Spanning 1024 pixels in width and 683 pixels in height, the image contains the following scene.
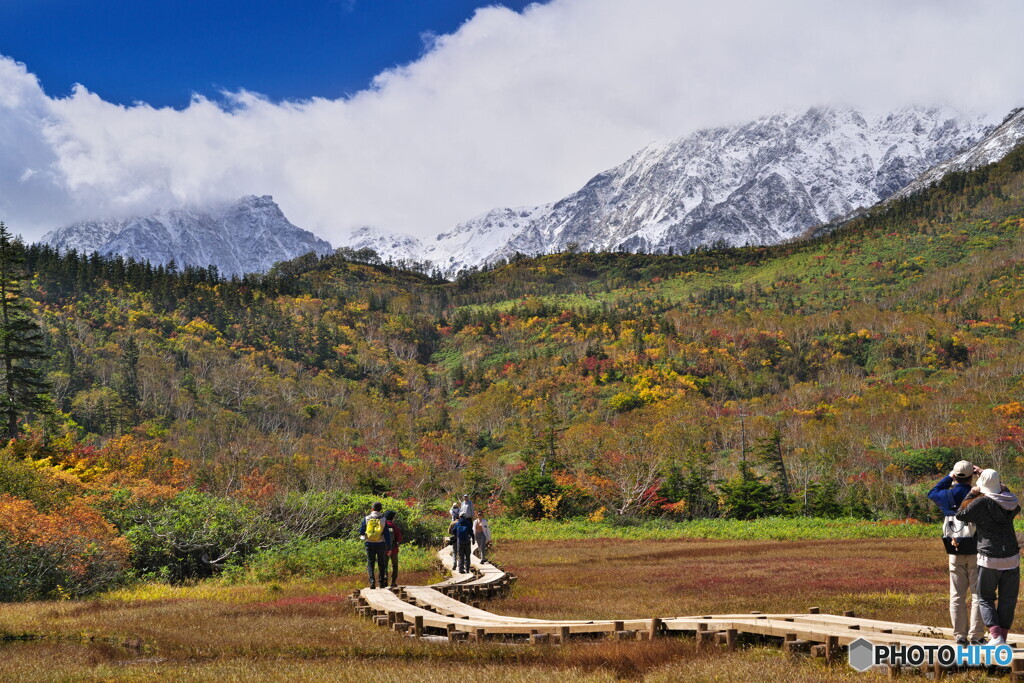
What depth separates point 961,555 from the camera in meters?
10.2

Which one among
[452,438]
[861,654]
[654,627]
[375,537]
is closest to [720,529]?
[375,537]

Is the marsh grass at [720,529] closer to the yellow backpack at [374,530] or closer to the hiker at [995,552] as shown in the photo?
the yellow backpack at [374,530]

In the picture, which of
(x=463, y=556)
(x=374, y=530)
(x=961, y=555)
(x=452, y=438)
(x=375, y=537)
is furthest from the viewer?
(x=452, y=438)

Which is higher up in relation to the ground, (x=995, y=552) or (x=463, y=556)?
(x=995, y=552)

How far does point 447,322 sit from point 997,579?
623 feet

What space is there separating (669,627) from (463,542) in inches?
513

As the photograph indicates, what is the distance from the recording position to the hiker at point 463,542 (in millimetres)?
24933

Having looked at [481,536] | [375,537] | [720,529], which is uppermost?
[375,537]

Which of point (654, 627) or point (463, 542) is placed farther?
point (463, 542)

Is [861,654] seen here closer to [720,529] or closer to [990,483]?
[990,483]

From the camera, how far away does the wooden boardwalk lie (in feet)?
35.0

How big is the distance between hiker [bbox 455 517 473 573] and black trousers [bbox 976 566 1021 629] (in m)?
16.9

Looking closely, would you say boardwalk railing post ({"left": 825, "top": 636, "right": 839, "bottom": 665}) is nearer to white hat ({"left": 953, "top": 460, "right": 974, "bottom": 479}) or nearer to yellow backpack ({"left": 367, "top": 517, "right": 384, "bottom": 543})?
white hat ({"left": 953, "top": 460, "right": 974, "bottom": 479})

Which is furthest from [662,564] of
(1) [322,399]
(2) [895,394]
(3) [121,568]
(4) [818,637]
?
(1) [322,399]
